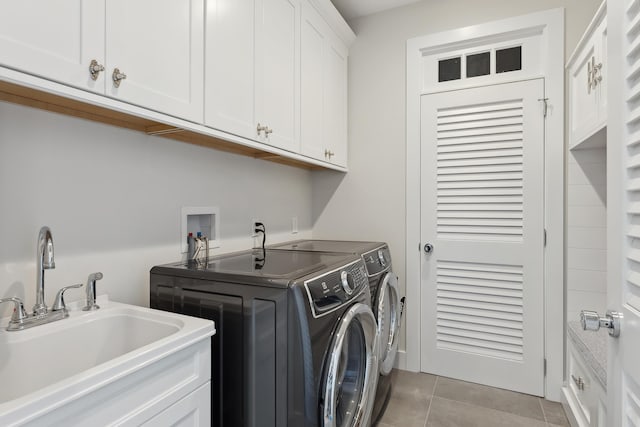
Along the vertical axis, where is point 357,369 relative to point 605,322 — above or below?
below

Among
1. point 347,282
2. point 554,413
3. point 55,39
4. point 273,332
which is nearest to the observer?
point 55,39

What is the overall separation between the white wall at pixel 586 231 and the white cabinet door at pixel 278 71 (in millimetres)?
1704

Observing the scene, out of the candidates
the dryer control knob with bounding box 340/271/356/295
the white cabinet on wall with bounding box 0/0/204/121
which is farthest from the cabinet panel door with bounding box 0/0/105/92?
the dryer control knob with bounding box 340/271/356/295

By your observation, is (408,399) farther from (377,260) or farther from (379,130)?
(379,130)

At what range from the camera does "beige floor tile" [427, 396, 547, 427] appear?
1.86 m

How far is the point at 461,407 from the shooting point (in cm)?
202

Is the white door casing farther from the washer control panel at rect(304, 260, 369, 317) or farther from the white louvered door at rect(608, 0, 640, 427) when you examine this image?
the washer control panel at rect(304, 260, 369, 317)

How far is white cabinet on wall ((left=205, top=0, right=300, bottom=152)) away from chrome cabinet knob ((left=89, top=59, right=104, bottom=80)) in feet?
1.34

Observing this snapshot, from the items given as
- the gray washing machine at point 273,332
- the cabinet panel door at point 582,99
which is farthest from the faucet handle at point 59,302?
the cabinet panel door at point 582,99

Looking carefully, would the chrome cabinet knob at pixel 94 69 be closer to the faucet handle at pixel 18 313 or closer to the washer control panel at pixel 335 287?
the faucet handle at pixel 18 313

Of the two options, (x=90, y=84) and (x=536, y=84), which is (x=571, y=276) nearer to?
(x=536, y=84)

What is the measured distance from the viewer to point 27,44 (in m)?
0.80

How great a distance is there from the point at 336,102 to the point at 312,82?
0.39m

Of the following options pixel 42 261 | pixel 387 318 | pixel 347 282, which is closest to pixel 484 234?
pixel 387 318
